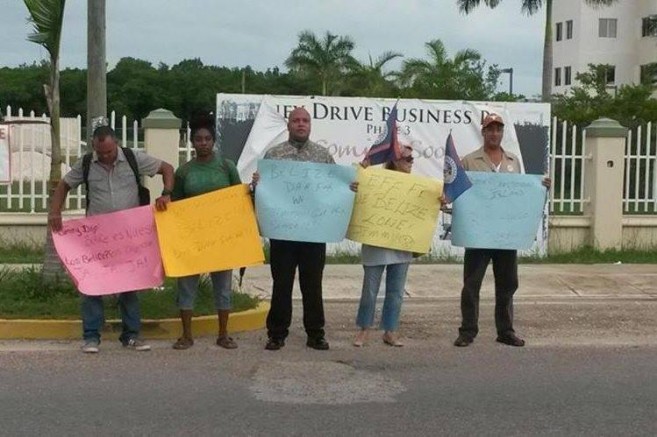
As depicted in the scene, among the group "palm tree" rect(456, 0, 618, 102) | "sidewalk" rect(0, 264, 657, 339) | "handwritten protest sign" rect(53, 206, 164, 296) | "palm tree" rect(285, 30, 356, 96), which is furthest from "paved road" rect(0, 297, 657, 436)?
"palm tree" rect(285, 30, 356, 96)

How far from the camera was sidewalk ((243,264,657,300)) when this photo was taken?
11.2 meters

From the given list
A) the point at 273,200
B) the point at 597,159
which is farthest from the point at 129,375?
the point at 597,159

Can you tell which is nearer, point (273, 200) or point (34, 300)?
point (273, 200)

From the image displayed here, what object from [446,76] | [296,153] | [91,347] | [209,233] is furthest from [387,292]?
[446,76]

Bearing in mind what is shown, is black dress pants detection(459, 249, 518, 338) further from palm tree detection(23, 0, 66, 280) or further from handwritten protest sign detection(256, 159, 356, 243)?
palm tree detection(23, 0, 66, 280)

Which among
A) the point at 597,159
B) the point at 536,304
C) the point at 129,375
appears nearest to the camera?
the point at 129,375

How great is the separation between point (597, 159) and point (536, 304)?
4.09m

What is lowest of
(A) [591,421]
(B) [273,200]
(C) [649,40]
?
(A) [591,421]

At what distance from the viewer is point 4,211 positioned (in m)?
13.3

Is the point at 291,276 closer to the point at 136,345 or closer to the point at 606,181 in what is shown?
the point at 136,345

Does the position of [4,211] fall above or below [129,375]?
above

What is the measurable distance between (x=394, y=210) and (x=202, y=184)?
61.9 inches

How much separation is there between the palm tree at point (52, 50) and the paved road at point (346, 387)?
3.51ft

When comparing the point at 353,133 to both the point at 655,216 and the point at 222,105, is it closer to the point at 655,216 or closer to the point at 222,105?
the point at 222,105
